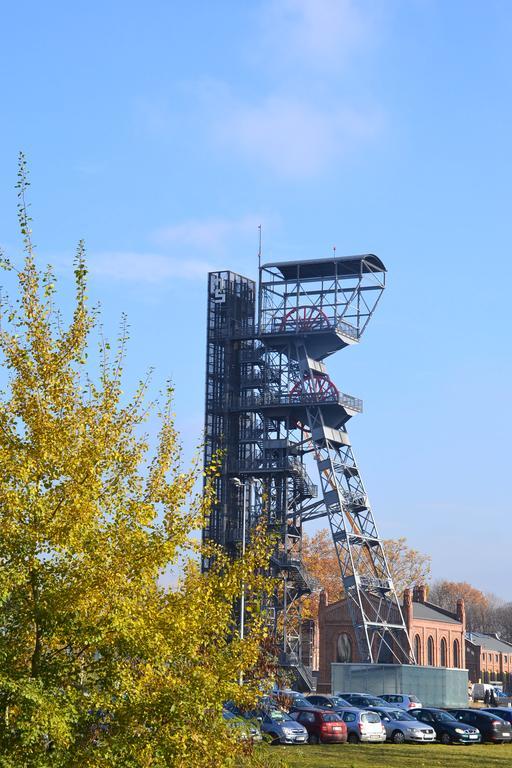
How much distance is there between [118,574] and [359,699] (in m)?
44.4

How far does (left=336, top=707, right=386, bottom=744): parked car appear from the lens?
159ft

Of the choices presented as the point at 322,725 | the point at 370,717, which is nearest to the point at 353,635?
the point at 370,717

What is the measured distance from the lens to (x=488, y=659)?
490ft

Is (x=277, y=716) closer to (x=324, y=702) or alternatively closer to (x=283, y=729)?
(x=283, y=729)

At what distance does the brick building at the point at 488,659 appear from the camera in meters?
143

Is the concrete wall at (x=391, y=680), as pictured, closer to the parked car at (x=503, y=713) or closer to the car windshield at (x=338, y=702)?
the parked car at (x=503, y=713)

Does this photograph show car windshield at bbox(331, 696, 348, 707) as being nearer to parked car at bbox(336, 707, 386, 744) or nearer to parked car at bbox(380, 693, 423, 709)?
parked car at bbox(336, 707, 386, 744)

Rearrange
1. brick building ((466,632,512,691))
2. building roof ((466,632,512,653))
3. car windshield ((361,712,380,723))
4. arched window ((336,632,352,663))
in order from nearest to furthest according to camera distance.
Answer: car windshield ((361,712,380,723))
arched window ((336,632,352,663))
brick building ((466,632,512,691))
building roof ((466,632,512,653))

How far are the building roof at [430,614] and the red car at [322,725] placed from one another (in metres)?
55.3

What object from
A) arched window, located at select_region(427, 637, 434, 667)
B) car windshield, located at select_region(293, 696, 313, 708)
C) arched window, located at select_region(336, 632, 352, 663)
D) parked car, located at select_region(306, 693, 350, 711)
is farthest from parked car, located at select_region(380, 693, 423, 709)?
arched window, located at select_region(427, 637, 434, 667)

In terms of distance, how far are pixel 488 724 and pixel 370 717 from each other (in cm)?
783

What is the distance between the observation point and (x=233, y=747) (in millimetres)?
18844

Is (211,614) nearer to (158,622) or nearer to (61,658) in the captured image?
(158,622)

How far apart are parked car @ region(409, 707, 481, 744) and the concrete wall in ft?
92.0
